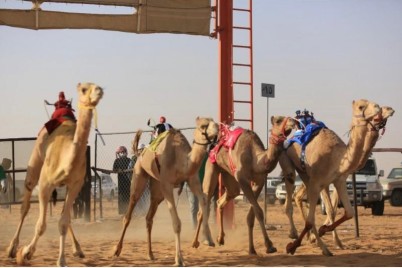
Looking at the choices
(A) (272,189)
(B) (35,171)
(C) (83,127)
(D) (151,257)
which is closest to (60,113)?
(B) (35,171)

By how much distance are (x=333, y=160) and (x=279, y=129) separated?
1338 mm

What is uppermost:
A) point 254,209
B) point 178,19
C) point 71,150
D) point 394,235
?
point 178,19

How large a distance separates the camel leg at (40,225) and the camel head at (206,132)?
7.97ft

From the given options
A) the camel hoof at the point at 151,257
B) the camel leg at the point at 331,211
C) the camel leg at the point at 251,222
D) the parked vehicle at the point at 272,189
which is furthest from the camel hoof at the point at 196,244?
the parked vehicle at the point at 272,189

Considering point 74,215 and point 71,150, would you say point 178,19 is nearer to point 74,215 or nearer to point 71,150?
point 74,215

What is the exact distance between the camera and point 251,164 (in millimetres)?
12977

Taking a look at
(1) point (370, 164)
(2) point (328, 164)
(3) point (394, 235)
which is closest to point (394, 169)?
(1) point (370, 164)

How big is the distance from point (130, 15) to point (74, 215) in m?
5.84

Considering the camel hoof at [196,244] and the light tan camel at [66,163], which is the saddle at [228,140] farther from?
the light tan camel at [66,163]

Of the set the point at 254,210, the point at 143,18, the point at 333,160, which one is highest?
the point at 143,18

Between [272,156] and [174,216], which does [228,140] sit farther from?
[174,216]

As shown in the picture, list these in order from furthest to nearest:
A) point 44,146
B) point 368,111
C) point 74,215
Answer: point 74,215
point 368,111
point 44,146

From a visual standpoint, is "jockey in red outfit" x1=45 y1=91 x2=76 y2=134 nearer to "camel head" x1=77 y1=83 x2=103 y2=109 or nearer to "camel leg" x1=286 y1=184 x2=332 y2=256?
"camel head" x1=77 y1=83 x2=103 y2=109

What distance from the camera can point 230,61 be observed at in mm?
17953
